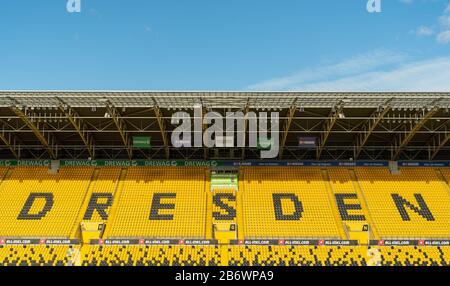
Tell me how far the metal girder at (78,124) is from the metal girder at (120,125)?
2907 millimetres

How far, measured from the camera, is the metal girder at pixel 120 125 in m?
29.0

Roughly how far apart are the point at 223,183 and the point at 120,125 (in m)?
9.79

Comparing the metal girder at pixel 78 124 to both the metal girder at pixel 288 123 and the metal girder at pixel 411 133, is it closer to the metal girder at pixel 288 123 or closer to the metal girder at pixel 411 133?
the metal girder at pixel 288 123

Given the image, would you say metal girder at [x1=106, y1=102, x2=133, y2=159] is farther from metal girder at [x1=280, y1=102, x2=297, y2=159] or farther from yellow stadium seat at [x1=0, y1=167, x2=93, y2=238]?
metal girder at [x1=280, y1=102, x2=297, y2=159]

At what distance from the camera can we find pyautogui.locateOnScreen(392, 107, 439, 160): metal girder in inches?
1124

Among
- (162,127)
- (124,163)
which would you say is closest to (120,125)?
(162,127)

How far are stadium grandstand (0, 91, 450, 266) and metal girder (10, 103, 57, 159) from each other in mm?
114

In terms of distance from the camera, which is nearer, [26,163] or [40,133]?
[40,133]

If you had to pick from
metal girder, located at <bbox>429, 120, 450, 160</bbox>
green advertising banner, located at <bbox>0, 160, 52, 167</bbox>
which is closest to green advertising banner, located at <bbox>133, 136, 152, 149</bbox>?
green advertising banner, located at <bbox>0, 160, 52, 167</bbox>

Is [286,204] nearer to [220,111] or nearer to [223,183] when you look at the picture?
[223,183]

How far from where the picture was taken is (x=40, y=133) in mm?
31125

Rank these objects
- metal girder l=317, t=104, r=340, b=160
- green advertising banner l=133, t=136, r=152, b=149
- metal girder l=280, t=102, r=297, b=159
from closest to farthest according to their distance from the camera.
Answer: metal girder l=280, t=102, r=297, b=159, metal girder l=317, t=104, r=340, b=160, green advertising banner l=133, t=136, r=152, b=149

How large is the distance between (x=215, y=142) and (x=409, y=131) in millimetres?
15289
